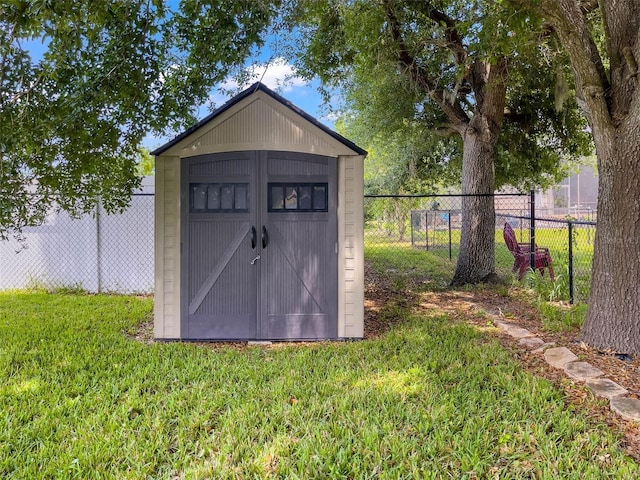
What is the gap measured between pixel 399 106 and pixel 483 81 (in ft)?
6.18

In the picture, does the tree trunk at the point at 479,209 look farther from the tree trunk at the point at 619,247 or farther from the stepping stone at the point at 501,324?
the tree trunk at the point at 619,247

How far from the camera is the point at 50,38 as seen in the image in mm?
3693

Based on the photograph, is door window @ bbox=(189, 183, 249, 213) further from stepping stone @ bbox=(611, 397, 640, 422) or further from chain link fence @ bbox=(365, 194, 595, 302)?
chain link fence @ bbox=(365, 194, 595, 302)

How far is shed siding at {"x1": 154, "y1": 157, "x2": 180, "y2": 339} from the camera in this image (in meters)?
4.39

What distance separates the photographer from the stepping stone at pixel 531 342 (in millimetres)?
4016

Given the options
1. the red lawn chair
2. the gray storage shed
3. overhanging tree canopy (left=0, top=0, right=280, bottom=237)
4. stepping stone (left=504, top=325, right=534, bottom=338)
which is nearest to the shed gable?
the gray storage shed

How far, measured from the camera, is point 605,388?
3.01 metres

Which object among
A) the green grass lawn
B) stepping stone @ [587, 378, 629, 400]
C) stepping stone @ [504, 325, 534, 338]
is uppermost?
stepping stone @ [504, 325, 534, 338]

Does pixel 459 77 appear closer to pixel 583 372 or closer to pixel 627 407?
pixel 583 372

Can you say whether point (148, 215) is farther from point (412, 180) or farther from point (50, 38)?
point (412, 180)

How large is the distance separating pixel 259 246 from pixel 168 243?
3.01ft

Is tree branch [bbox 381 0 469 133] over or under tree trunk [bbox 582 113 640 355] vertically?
over

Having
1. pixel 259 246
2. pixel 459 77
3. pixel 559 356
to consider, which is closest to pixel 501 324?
Result: pixel 559 356

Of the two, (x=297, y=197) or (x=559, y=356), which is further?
(x=297, y=197)
